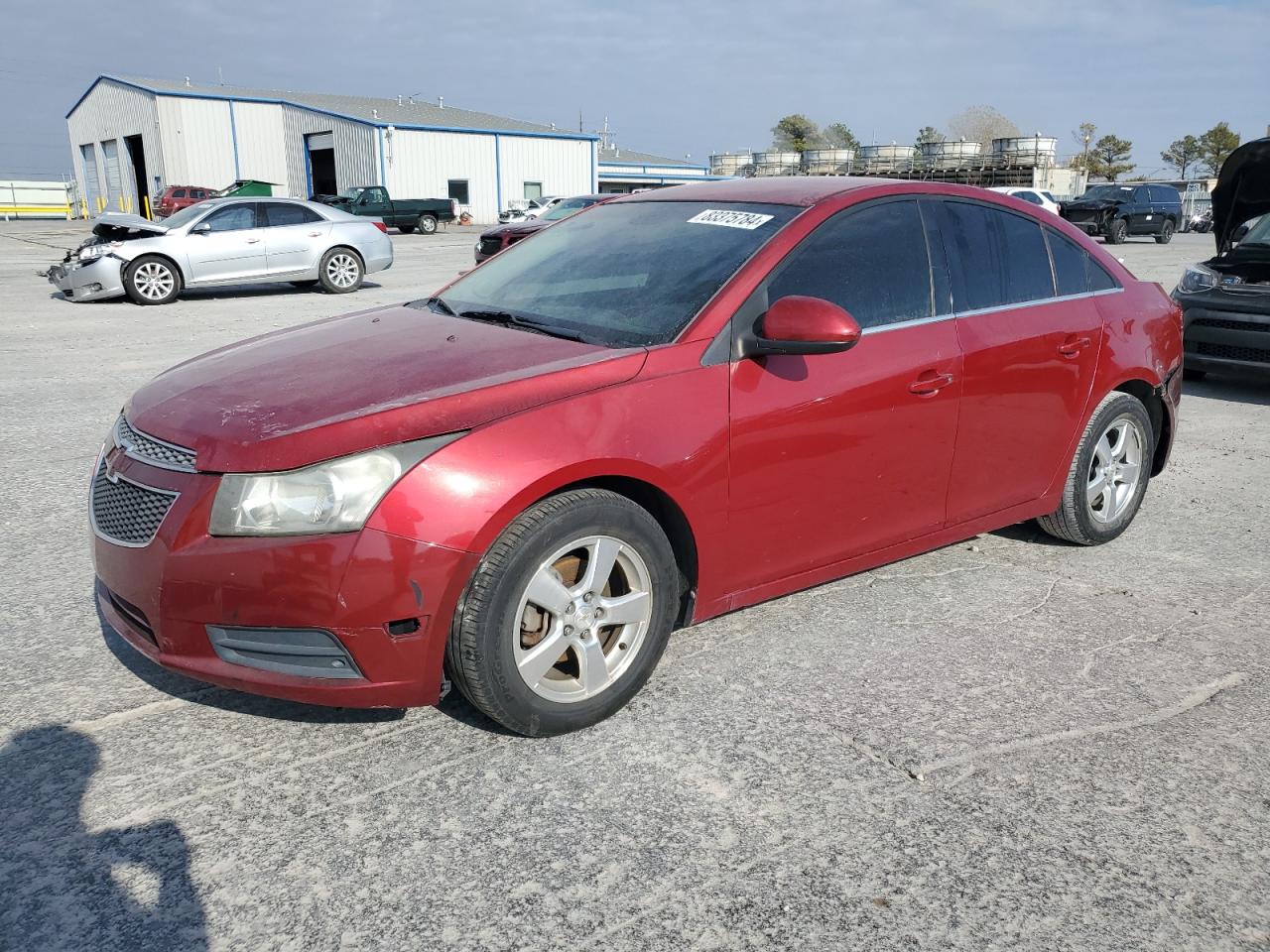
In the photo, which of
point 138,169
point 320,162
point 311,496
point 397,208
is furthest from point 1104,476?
point 138,169

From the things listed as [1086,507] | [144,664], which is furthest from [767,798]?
[1086,507]

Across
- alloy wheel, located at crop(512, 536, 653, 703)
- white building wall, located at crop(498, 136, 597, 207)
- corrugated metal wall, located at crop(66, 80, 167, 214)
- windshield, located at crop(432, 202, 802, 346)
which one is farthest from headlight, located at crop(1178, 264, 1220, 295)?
corrugated metal wall, located at crop(66, 80, 167, 214)

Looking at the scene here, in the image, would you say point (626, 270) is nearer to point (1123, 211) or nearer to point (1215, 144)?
point (1123, 211)

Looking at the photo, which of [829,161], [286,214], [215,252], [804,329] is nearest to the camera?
[804,329]

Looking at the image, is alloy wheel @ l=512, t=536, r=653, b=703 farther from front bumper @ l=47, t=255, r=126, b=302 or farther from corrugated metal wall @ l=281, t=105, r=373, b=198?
corrugated metal wall @ l=281, t=105, r=373, b=198

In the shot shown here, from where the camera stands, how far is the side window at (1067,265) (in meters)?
4.41

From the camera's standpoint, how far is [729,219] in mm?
3752

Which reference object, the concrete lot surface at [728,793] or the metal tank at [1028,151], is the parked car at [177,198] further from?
the concrete lot surface at [728,793]

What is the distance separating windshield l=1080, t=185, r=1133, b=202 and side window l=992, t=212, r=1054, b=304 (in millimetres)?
31056

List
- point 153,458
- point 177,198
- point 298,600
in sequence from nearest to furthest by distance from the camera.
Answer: point 298,600, point 153,458, point 177,198

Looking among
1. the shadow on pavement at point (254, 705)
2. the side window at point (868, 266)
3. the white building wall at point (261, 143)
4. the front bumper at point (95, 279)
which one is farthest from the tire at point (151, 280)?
the white building wall at point (261, 143)

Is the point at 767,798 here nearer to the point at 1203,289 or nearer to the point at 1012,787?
the point at 1012,787

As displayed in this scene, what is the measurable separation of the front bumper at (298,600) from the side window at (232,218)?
43.2 ft

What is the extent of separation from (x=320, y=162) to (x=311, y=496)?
53292mm
